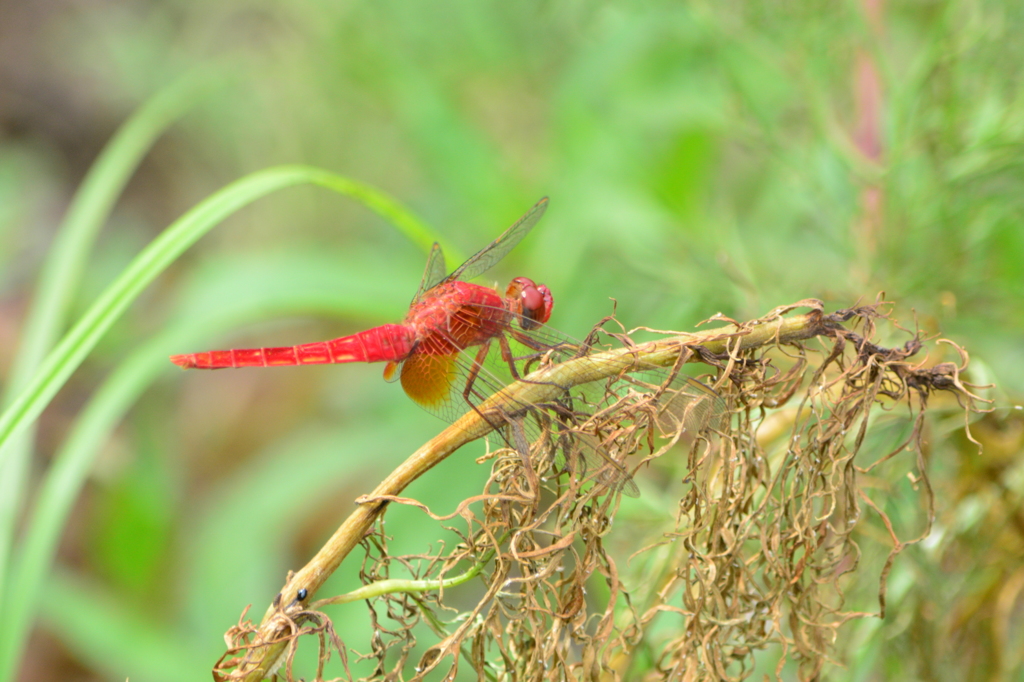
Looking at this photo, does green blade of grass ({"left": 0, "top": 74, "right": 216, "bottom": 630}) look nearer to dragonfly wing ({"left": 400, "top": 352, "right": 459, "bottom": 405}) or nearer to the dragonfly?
the dragonfly

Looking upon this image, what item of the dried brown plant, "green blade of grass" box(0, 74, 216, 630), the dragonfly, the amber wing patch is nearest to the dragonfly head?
the dragonfly

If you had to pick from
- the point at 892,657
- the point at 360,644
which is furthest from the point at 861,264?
the point at 360,644

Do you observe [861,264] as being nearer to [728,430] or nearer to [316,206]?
[728,430]

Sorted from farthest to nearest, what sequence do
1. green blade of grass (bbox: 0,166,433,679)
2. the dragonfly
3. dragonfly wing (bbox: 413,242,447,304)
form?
dragonfly wing (bbox: 413,242,447,304)
the dragonfly
green blade of grass (bbox: 0,166,433,679)

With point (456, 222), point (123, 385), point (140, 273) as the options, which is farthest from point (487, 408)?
point (456, 222)

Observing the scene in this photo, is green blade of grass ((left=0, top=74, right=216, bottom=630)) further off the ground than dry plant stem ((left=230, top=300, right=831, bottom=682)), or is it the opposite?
green blade of grass ((left=0, top=74, right=216, bottom=630))
